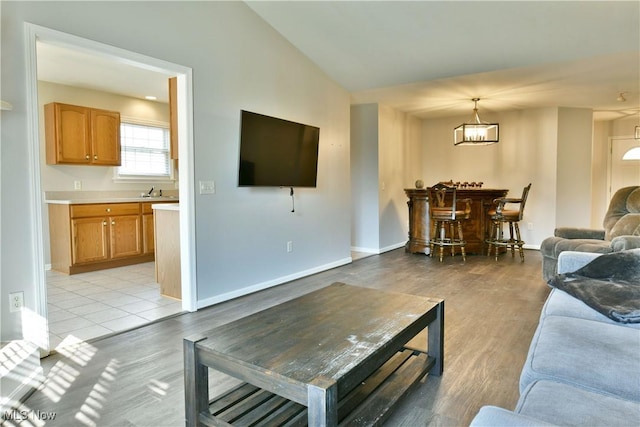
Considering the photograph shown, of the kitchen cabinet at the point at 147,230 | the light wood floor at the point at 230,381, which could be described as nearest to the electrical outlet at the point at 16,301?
the light wood floor at the point at 230,381

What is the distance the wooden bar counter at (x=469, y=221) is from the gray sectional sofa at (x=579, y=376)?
416 centimetres

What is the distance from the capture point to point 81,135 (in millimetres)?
→ 5051

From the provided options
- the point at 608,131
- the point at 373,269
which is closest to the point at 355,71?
the point at 373,269

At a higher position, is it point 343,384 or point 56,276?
point 343,384

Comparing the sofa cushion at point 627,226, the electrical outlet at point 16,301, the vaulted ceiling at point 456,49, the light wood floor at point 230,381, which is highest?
the vaulted ceiling at point 456,49

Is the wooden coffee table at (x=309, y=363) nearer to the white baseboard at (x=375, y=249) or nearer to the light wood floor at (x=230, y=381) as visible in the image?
the light wood floor at (x=230, y=381)

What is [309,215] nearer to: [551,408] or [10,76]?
[10,76]

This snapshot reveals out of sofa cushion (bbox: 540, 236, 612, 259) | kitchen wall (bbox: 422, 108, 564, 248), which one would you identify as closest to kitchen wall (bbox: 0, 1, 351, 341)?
sofa cushion (bbox: 540, 236, 612, 259)

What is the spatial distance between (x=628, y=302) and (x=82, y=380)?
2.85m

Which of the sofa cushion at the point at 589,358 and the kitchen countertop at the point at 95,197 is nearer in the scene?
the sofa cushion at the point at 589,358

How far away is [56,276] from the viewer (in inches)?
182

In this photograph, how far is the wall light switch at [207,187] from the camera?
11.0 ft

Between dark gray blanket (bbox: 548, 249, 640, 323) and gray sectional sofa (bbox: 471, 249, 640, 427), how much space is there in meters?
0.05

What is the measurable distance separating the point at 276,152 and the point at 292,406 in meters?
2.80
